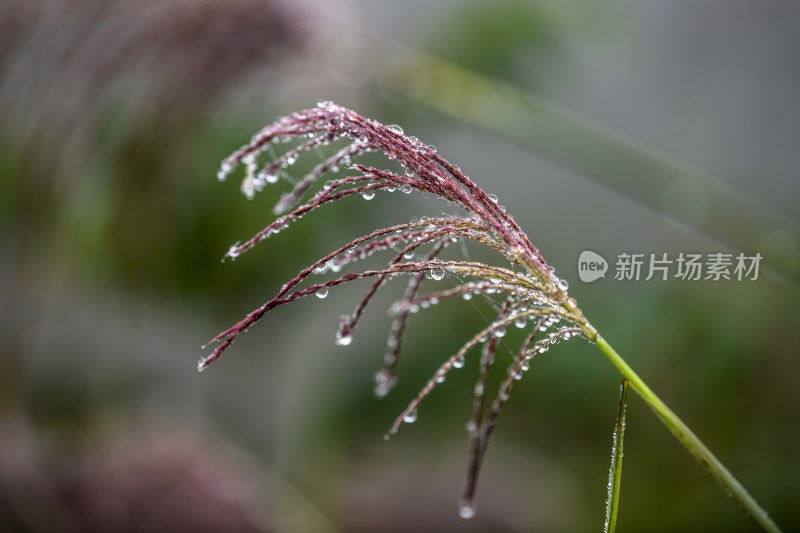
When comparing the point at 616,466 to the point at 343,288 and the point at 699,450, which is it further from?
the point at 343,288

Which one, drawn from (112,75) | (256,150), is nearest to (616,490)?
(256,150)

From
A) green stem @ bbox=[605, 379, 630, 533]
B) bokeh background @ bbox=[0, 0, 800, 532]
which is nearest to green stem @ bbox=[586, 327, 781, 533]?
green stem @ bbox=[605, 379, 630, 533]

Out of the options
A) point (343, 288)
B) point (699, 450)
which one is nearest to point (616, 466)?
point (699, 450)

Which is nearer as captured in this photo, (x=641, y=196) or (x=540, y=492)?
(x=641, y=196)

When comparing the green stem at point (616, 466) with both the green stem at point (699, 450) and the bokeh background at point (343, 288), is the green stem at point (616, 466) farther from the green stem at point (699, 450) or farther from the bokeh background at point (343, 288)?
the bokeh background at point (343, 288)

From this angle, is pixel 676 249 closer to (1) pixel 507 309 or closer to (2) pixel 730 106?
(2) pixel 730 106

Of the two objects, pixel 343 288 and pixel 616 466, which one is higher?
pixel 343 288

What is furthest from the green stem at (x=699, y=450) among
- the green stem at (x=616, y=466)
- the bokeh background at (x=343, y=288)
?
the bokeh background at (x=343, y=288)

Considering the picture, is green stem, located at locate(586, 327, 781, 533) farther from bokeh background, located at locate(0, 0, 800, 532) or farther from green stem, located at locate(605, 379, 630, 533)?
bokeh background, located at locate(0, 0, 800, 532)
